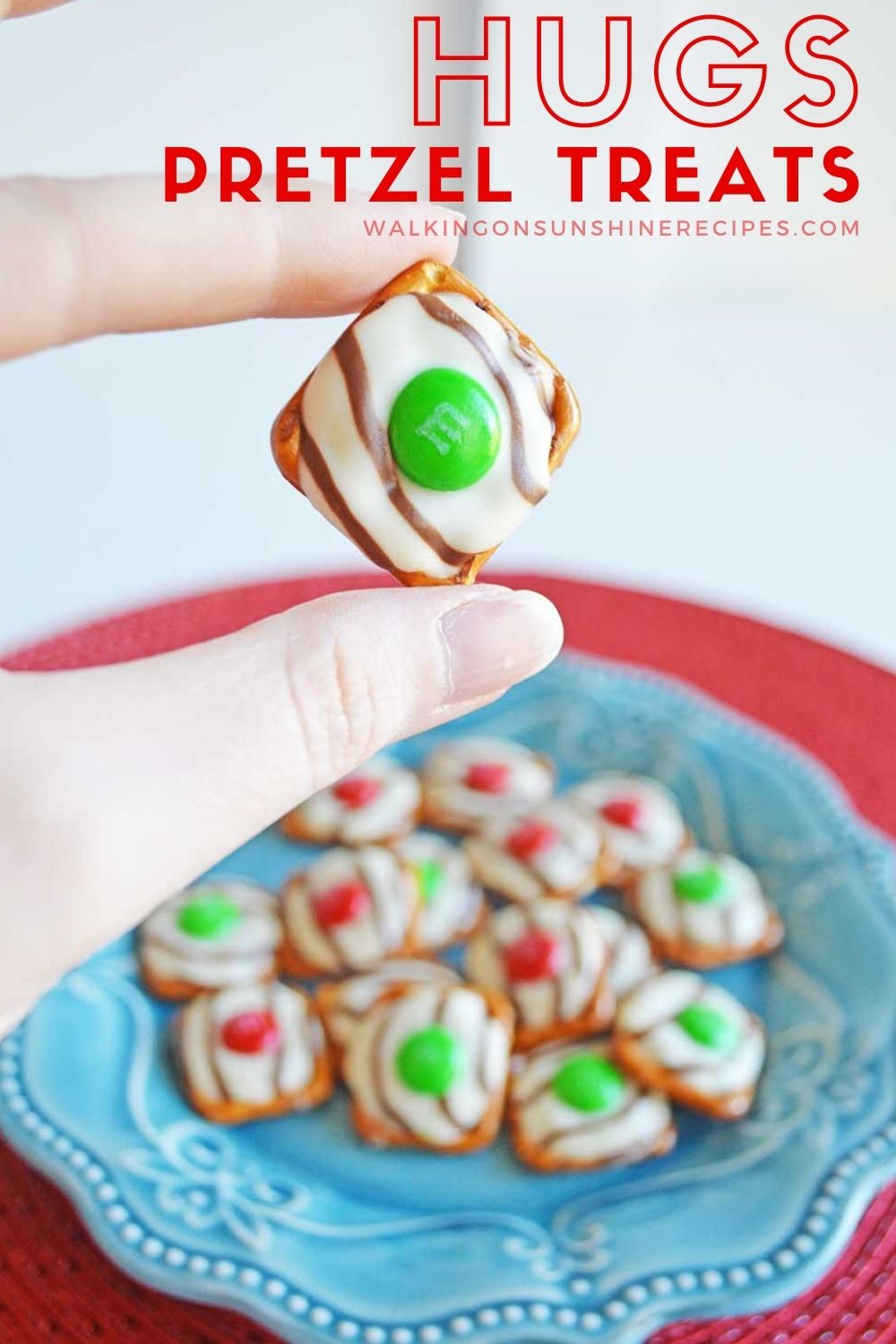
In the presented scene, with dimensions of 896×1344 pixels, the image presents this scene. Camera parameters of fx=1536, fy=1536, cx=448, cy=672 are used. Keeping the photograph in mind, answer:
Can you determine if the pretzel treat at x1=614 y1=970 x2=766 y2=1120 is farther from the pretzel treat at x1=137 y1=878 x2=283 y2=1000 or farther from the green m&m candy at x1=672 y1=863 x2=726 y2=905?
the pretzel treat at x1=137 y1=878 x2=283 y2=1000

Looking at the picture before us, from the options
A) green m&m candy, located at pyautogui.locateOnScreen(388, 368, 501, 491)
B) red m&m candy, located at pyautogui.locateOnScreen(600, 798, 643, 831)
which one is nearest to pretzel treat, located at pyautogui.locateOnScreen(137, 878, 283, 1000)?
red m&m candy, located at pyautogui.locateOnScreen(600, 798, 643, 831)

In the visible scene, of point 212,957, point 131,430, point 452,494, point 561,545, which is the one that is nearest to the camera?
point 452,494

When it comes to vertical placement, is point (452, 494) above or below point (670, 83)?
below

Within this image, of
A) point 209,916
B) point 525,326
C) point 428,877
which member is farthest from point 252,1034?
point 525,326

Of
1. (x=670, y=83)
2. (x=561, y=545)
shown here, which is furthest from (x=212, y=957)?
(x=670, y=83)

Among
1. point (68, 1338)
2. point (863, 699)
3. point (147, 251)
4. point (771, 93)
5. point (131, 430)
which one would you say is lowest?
point (68, 1338)

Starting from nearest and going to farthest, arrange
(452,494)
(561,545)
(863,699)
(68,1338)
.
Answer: (452,494) < (68,1338) < (863,699) < (561,545)

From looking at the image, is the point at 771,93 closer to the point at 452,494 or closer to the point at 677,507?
the point at 677,507
